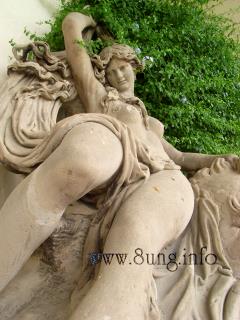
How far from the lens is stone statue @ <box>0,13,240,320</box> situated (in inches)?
47.0

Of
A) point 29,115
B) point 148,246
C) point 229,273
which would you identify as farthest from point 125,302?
point 29,115

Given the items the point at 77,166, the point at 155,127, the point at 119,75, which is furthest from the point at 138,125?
the point at 77,166

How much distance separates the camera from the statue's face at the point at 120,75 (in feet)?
6.21

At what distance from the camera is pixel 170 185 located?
141cm

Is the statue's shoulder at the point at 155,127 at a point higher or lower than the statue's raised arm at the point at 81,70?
lower

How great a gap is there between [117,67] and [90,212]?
0.75 metres

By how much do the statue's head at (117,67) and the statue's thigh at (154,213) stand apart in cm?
58

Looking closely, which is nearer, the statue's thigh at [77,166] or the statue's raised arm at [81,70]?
the statue's thigh at [77,166]

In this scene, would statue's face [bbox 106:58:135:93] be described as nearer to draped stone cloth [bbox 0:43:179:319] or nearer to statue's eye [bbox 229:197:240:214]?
draped stone cloth [bbox 0:43:179:319]

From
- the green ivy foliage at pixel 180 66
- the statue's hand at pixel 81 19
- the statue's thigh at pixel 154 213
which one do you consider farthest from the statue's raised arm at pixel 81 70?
the statue's thigh at pixel 154 213

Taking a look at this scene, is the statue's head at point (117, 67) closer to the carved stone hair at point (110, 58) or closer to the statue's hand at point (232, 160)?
the carved stone hair at point (110, 58)

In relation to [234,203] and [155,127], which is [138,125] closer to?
[155,127]

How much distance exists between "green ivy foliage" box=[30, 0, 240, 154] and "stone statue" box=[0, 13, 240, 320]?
43 cm

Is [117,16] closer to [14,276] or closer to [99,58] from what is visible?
[99,58]
